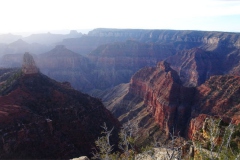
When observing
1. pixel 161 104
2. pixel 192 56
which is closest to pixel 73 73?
pixel 192 56

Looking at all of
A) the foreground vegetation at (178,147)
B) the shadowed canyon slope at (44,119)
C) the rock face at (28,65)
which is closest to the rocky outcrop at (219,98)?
the shadowed canyon slope at (44,119)

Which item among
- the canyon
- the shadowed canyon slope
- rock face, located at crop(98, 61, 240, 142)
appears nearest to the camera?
the shadowed canyon slope

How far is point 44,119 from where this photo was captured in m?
49.2

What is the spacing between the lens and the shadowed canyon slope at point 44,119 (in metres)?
45.0

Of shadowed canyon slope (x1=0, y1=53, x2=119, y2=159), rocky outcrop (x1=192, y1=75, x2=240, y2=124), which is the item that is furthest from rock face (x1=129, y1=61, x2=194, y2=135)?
shadowed canyon slope (x1=0, y1=53, x2=119, y2=159)

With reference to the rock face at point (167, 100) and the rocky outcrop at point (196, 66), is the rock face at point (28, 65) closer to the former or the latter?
the rock face at point (167, 100)

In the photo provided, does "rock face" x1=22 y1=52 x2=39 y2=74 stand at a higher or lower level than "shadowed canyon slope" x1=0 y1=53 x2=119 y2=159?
higher

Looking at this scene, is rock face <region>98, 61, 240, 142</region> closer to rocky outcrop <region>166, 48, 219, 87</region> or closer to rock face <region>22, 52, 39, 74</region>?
rock face <region>22, 52, 39, 74</region>

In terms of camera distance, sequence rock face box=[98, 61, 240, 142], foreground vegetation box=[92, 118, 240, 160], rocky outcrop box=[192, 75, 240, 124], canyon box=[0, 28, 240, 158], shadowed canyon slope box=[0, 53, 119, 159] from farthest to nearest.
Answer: rock face box=[98, 61, 240, 142], rocky outcrop box=[192, 75, 240, 124], canyon box=[0, 28, 240, 158], shadowed canyon slope box=[0, 53, 119, 159], foreground vegetation box=[92, 118, 240, 160]

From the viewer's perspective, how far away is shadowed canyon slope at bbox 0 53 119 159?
45.0 m

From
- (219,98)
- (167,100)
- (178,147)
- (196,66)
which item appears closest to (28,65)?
(167,100)

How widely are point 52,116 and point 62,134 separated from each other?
4497 millimetres

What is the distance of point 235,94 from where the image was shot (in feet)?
239

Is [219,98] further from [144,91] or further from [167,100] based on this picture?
[144,91]
